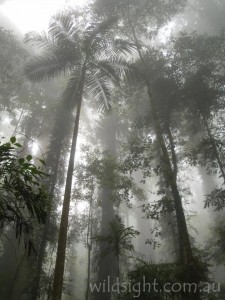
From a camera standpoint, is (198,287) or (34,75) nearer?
(198,287)

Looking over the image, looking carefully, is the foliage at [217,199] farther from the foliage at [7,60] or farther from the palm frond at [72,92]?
the foliage at [7,60]

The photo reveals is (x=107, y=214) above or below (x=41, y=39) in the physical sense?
below

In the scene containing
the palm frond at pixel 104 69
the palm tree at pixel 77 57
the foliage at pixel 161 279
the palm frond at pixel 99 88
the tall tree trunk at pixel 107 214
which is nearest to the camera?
the foliage at pixel 161 279

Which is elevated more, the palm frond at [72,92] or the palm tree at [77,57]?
the palm tree at [77,57]

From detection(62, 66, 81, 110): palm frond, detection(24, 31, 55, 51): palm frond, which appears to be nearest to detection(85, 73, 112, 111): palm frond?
detection(62, 66, 81, 110): palm frond

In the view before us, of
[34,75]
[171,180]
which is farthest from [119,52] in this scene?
[171,180]

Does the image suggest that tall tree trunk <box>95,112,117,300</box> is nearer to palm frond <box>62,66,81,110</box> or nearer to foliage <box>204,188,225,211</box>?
foliage <box>204,188,225,211</box>

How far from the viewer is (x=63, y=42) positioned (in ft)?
43.4

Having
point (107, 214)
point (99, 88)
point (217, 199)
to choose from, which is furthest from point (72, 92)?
point (107, 214)

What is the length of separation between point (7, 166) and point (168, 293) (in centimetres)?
835

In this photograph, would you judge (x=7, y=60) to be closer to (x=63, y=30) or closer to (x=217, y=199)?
(x=63, y=30)

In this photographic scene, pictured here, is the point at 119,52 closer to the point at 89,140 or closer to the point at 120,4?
the point at 120,4

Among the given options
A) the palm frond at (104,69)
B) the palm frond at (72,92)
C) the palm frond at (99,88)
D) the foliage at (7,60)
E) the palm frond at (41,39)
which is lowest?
the palm frond at (72,92)

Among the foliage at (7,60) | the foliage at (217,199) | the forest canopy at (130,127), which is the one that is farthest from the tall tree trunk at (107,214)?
the foliage at (7,60)
